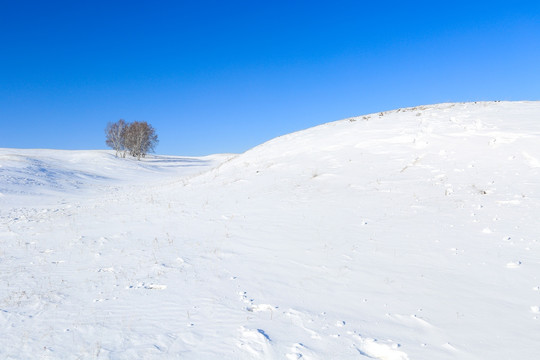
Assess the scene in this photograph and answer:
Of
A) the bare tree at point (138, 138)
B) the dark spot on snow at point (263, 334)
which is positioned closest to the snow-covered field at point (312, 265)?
the dark spot on snow at point (263, 334)

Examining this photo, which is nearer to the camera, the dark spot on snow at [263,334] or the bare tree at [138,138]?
the dark spot on snow at [263,334]

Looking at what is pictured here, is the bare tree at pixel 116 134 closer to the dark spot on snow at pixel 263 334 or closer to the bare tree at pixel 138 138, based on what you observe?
the bare tree at pixel 138 138

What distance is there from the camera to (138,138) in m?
67.8

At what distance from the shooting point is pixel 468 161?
39.4ft

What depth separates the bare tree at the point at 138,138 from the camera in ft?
224

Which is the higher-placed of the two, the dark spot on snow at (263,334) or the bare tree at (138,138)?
the bare tree at (138,138)

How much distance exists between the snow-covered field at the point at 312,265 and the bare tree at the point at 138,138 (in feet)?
186

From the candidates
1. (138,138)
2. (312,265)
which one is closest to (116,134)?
(138,138)

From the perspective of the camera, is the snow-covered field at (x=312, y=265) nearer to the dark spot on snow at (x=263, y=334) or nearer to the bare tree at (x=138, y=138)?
the dark spot on snow at (x=263, y=334)

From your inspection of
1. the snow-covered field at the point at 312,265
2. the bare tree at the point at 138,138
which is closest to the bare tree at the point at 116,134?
the bare tree at the point at 138,138

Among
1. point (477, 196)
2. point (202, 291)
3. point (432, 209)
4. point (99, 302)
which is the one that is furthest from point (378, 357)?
point (477, 196)

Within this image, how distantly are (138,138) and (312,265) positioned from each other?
6769 centimetres

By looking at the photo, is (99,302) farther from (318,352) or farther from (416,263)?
(416,263)

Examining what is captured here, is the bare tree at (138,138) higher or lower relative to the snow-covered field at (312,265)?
higher
